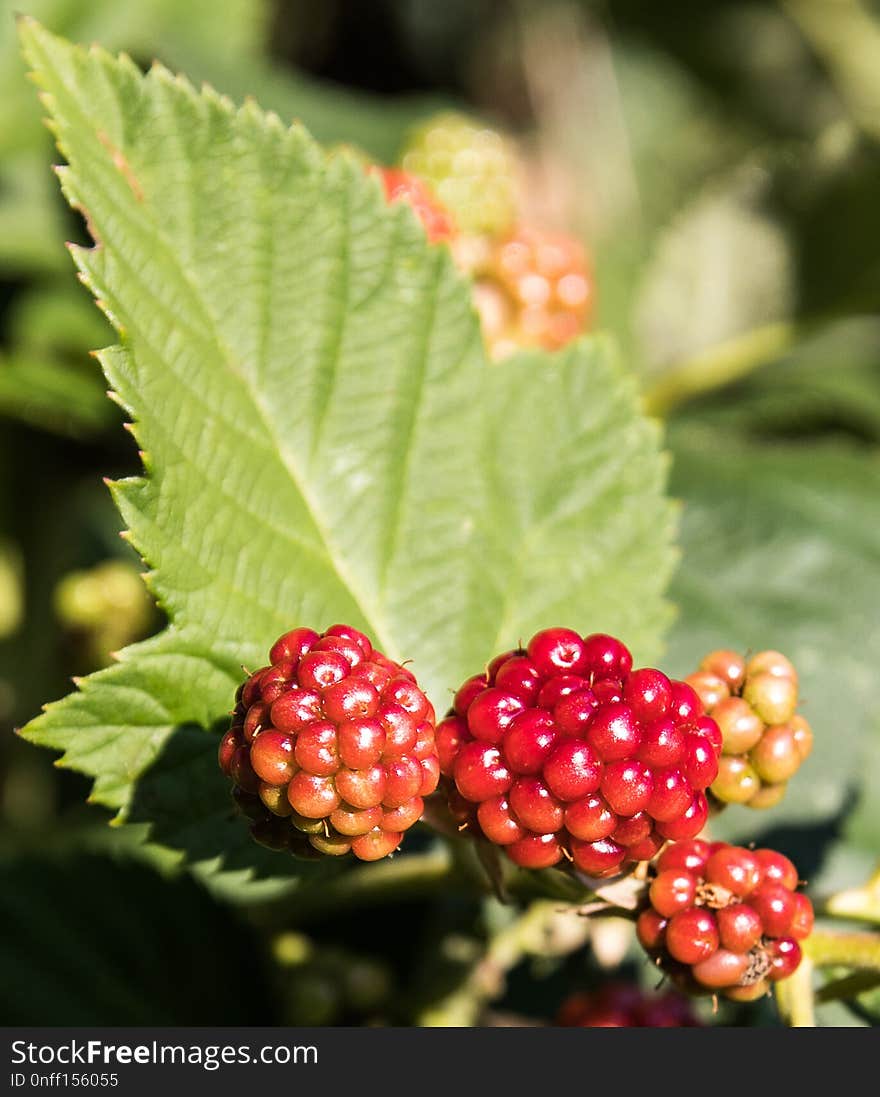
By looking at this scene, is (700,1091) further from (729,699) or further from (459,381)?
(459,381)

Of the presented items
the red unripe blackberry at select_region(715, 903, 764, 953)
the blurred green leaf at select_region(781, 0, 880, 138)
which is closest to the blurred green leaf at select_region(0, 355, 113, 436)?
the red unripe blackberry at select_region(715, 903, 764, 953)

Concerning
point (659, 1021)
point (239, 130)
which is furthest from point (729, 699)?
point (239, 130)

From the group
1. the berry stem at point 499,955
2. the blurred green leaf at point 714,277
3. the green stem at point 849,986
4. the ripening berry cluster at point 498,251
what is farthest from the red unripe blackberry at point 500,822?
the blurred green leaf at point 714,277

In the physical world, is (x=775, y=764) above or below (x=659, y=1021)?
above

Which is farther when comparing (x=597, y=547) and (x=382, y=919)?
(x=382, y=919)

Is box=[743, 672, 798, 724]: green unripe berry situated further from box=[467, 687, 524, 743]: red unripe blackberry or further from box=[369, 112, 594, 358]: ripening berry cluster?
box=[369, 112, 594, 358]: ripening berry cluster

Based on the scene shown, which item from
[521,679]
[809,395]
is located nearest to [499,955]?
[521,679]
